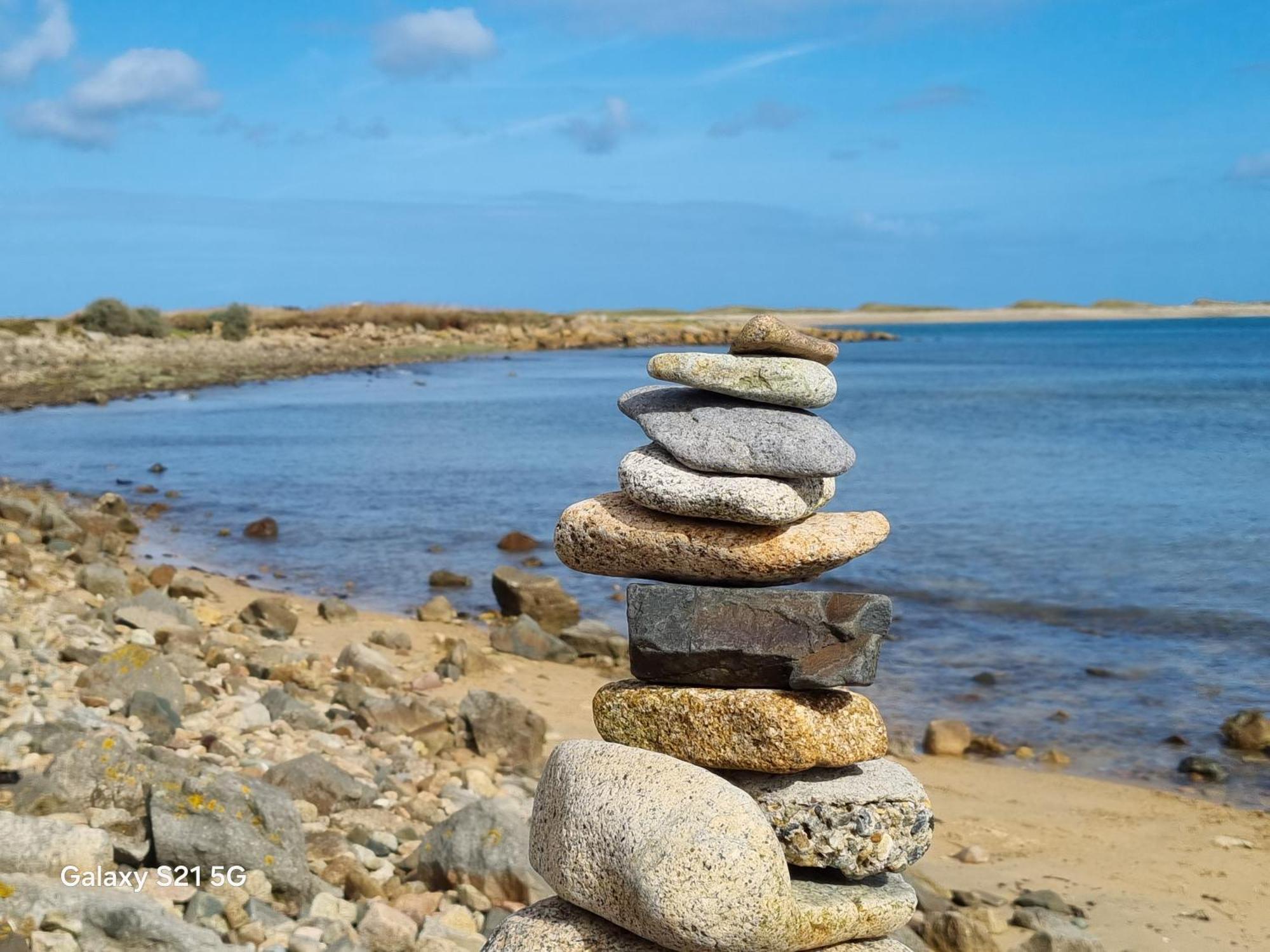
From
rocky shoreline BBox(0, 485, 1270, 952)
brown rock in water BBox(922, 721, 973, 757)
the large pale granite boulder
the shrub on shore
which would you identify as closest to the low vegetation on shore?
the shrub on shore

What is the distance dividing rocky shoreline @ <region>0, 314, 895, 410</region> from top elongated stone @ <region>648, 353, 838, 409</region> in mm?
Result: 28445

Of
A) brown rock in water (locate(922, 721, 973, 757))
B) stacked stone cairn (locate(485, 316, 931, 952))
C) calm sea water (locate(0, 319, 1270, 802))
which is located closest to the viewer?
stacked stone cairn (locate(485, 316, 931, 952))

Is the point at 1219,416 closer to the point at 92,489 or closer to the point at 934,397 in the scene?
the point at 934,397

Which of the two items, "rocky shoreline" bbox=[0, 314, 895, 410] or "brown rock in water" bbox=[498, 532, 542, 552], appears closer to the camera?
"brown rock in water" bbox=[498, 532, 542, 552]

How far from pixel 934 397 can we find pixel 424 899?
51.0 meters

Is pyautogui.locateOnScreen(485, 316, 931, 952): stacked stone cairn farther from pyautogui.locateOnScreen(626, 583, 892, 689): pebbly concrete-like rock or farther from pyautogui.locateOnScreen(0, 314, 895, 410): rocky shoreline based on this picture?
pyautogui.locateOnScreen(0, 314, 895, 410): rocky shoreline

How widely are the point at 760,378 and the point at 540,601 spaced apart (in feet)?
34.4

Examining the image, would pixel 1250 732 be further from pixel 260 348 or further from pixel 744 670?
pixel 260 348

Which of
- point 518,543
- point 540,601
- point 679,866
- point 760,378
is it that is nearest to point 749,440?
point 760,378

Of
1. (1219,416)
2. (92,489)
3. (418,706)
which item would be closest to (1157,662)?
(418,706)

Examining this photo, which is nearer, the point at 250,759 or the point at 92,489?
the point at 250,759

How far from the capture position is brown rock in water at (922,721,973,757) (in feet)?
37.7

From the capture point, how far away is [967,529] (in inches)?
892

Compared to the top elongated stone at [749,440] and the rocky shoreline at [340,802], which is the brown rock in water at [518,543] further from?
the top elongated stone at [749,440]
